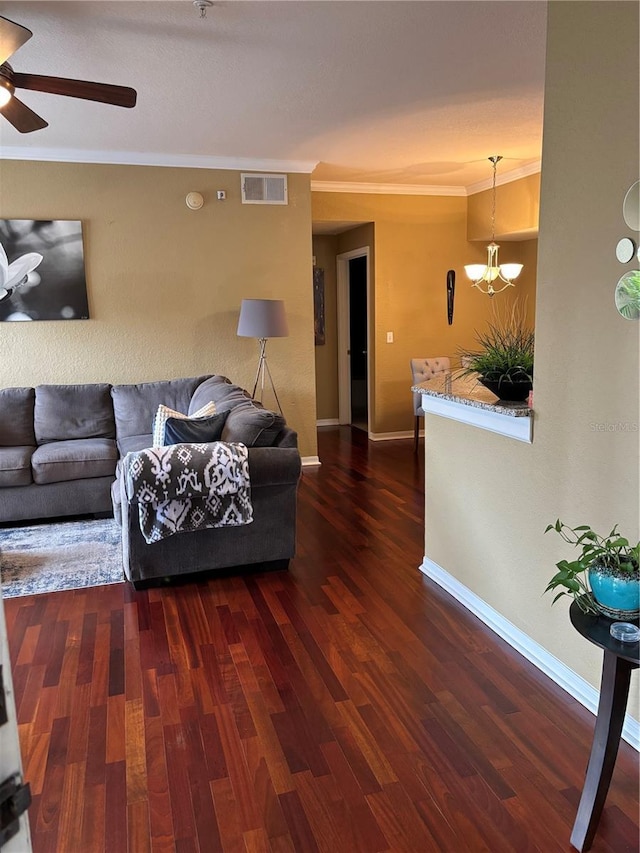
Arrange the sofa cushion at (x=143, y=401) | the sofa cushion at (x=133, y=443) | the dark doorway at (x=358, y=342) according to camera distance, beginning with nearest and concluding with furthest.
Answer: the sofa cushion at (x=133, y=443), the sofa cushion at (x=143, y=401), the dark doorway at (x=358, y=342)

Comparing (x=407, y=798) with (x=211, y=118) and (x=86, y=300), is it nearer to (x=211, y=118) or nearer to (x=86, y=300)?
(x=211, y=118)

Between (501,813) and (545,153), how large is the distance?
7.20 feet

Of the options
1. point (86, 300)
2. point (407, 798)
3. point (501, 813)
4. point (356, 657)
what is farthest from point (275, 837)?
point (86, 300)

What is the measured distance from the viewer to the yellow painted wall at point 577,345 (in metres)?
1.98

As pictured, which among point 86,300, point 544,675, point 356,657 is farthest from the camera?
point 86,300

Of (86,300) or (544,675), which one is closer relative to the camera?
(544,675)

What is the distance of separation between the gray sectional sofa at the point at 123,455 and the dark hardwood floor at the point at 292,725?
0.64 ft

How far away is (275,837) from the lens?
172 cm

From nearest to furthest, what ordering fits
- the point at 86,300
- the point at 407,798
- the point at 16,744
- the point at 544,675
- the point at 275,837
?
the point at 16,744 → the point at 275,837 → the point at 407,798 → the point at 544,675 → the point at 86,300

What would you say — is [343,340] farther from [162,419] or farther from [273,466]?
[273,466]

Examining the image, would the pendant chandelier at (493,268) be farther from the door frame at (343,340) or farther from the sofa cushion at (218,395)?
the sofa cushion at (218,395)

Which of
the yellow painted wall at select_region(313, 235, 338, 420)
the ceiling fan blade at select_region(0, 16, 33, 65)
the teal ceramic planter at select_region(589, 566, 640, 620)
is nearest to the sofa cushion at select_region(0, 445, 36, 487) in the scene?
the ceiling fan blade at select_region(0, 16, 33, 65)

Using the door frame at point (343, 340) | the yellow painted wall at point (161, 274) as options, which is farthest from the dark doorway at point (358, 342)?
the yellow painted wall at point (161, 274)

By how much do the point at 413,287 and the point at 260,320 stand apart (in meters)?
2.37
